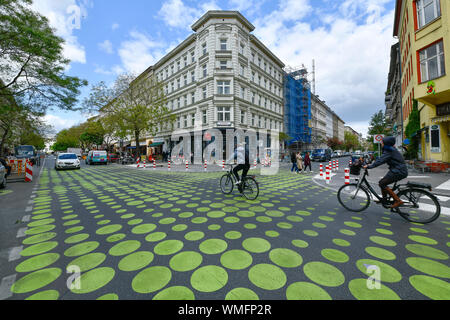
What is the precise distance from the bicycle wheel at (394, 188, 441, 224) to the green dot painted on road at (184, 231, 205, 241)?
440 centimetres

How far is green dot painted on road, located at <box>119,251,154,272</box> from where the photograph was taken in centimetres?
232

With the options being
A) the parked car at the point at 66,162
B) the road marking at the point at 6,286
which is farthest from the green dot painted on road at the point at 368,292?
the parked car at the point at 66,162

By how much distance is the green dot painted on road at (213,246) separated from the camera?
2699 mm

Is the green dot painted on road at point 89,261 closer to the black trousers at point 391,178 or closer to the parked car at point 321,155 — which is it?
the black trousers at point 391,178

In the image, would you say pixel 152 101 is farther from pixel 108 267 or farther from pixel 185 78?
pixel 108 267

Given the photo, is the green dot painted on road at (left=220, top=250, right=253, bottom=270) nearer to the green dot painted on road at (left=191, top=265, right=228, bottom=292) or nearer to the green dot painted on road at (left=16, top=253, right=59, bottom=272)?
the green dot painted on road at (left=191, top=265, right=228, bottom=292)

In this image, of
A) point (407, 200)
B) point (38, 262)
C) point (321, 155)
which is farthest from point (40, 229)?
point (321, 155)

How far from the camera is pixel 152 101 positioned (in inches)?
972

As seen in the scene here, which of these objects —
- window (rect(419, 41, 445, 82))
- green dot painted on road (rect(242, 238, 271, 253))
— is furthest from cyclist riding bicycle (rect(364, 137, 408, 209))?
window (rect(419, 41, 445, 82))

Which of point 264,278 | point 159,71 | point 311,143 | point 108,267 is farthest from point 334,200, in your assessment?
point 311,143

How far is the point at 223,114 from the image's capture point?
2358 cm

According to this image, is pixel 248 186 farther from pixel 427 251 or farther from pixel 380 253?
pixel 427 251

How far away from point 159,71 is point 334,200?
3683 centimetres

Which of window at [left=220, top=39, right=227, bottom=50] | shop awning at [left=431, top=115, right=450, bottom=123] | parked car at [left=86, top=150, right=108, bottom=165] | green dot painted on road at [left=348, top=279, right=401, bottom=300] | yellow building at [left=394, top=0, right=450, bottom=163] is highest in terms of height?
window at [left=220, top=39, right=227, bottom=50]
